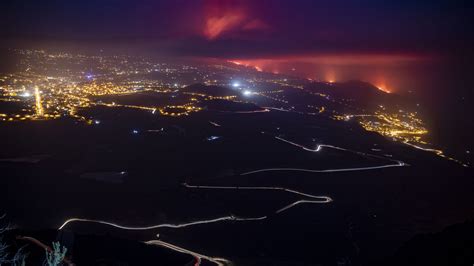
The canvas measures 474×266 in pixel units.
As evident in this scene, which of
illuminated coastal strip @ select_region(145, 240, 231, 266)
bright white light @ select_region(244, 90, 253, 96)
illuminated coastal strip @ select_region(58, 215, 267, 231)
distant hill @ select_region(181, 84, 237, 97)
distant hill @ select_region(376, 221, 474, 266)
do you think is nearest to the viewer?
distant hill @ select_region(376, 221, 474, 266)

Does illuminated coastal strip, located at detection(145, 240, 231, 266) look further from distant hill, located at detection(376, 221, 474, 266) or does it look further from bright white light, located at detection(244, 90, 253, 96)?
bright white light, located at detection(244, 90, 253, 96)

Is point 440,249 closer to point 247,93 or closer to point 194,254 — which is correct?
point 194,254

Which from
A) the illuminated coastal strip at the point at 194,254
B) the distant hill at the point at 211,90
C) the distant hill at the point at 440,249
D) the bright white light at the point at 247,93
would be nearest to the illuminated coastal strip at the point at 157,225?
the illuminated coastal strip at the point at 194,254

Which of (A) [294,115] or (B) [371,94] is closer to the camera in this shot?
(A) [294,115]

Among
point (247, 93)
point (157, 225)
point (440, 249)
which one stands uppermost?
point (440, 249)

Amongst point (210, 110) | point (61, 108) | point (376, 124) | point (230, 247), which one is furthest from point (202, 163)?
point (376, 124)

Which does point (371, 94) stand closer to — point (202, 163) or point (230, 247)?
point (202, 163)

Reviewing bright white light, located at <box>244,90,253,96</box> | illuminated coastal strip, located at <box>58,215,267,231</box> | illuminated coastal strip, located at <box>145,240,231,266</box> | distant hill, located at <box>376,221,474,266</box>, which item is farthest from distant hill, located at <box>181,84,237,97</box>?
distant hill, located at <box>376,221,474,266</box>

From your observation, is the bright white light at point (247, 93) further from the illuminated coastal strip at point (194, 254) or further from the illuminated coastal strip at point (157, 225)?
the illuminated coastal strip at point (194, 254)

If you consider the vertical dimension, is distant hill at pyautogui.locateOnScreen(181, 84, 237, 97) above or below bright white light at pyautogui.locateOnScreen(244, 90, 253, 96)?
above

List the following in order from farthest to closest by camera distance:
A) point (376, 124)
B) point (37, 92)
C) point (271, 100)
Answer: point (271, 100), point (37, 92), point (376, 124)

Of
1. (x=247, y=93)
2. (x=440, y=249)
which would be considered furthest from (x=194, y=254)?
(x=247, y=93)
